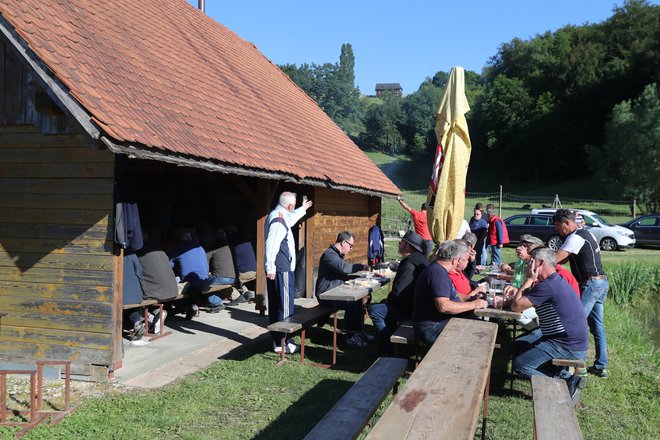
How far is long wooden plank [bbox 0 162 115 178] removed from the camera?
571 cm

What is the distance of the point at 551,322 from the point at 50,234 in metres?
4.81

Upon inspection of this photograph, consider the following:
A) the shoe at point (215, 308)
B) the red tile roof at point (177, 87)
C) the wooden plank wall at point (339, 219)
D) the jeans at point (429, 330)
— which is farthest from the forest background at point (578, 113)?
the jeans at point (429, 330)

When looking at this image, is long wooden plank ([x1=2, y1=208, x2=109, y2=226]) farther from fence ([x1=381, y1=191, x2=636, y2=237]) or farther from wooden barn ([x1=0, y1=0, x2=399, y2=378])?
fence ([x1=381, y1=191, x2=636, y2=237])

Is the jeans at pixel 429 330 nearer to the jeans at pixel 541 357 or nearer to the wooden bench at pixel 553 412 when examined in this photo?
the jeans at pixel 541 357

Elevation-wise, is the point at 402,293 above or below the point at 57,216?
below

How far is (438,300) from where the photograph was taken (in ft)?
17.7

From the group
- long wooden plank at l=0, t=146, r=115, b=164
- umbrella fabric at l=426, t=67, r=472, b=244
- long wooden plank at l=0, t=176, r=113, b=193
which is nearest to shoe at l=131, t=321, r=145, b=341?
long wooden plank at l=0, t=176, r=113, b=193

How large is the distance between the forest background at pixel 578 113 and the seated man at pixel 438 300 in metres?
38.2

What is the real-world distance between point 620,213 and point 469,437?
34876 millimetres

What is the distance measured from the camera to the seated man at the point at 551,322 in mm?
5098

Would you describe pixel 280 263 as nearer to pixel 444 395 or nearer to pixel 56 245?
pixel 56 245

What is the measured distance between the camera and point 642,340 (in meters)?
9.55

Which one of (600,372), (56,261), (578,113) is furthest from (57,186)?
(578,113)

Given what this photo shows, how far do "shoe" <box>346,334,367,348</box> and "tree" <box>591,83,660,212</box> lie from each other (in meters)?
35.6
